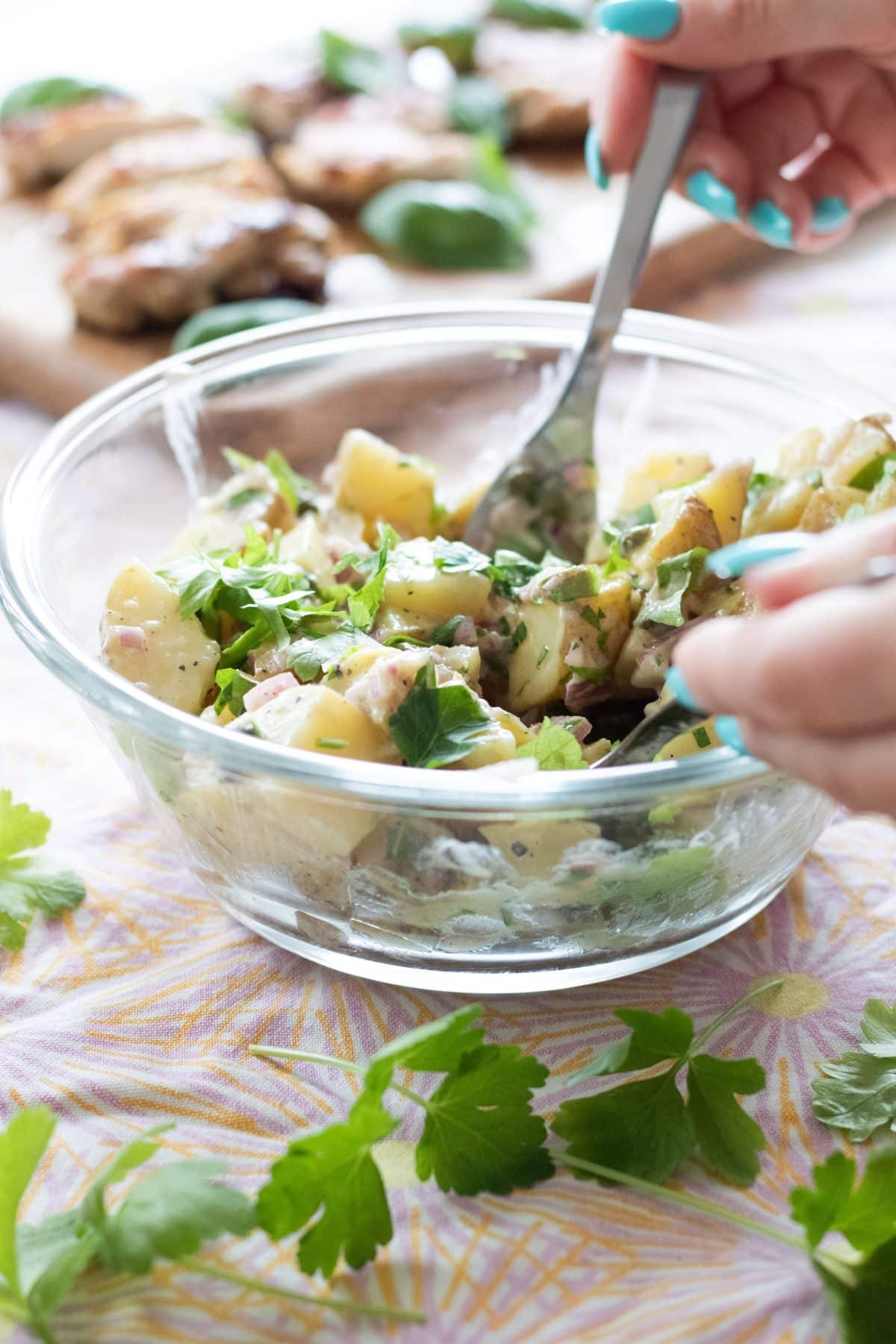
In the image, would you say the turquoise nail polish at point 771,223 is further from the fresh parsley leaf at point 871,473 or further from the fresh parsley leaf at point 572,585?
the fresh parsley leaf at point 572,585

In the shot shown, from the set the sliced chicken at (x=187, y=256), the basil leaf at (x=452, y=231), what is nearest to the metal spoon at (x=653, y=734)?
the sliced chicken at (x=187, y=256)

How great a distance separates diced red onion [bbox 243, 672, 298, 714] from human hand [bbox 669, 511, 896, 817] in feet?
1.53

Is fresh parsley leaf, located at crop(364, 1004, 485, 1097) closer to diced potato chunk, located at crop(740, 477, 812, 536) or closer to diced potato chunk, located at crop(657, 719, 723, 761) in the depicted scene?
diced potato chunk, located at crop(657, 719, 723, 761)

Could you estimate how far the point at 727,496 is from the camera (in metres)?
1.65

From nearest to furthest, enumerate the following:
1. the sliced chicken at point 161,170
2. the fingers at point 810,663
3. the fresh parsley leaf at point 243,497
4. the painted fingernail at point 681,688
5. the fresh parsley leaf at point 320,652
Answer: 1. the fingers at point 810,663
2. the painted fingernail at point 681,688
3. the fresh parsley leaf at point 320,652
4. the fresh parsley leaf at point 243,497
5. the sliced chicken at point 161,170

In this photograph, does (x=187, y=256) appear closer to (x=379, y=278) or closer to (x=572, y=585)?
(x=379, y=278)

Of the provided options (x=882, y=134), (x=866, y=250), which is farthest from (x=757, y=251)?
(x=882, y=134)

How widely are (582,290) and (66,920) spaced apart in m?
2.04

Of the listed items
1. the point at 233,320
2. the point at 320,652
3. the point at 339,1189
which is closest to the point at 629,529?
the point at 320,652

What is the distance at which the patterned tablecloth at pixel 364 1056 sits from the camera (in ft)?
3.68

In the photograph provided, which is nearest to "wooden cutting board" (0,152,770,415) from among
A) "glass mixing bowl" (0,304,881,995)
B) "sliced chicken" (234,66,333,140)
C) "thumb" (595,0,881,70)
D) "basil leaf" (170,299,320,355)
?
"basil leaf" (170,299,320,355)

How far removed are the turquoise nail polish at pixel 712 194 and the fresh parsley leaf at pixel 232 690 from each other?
1.08 meters

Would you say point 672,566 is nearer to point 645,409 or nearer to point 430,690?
point 430,690

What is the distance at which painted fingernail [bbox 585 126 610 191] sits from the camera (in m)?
2.00
